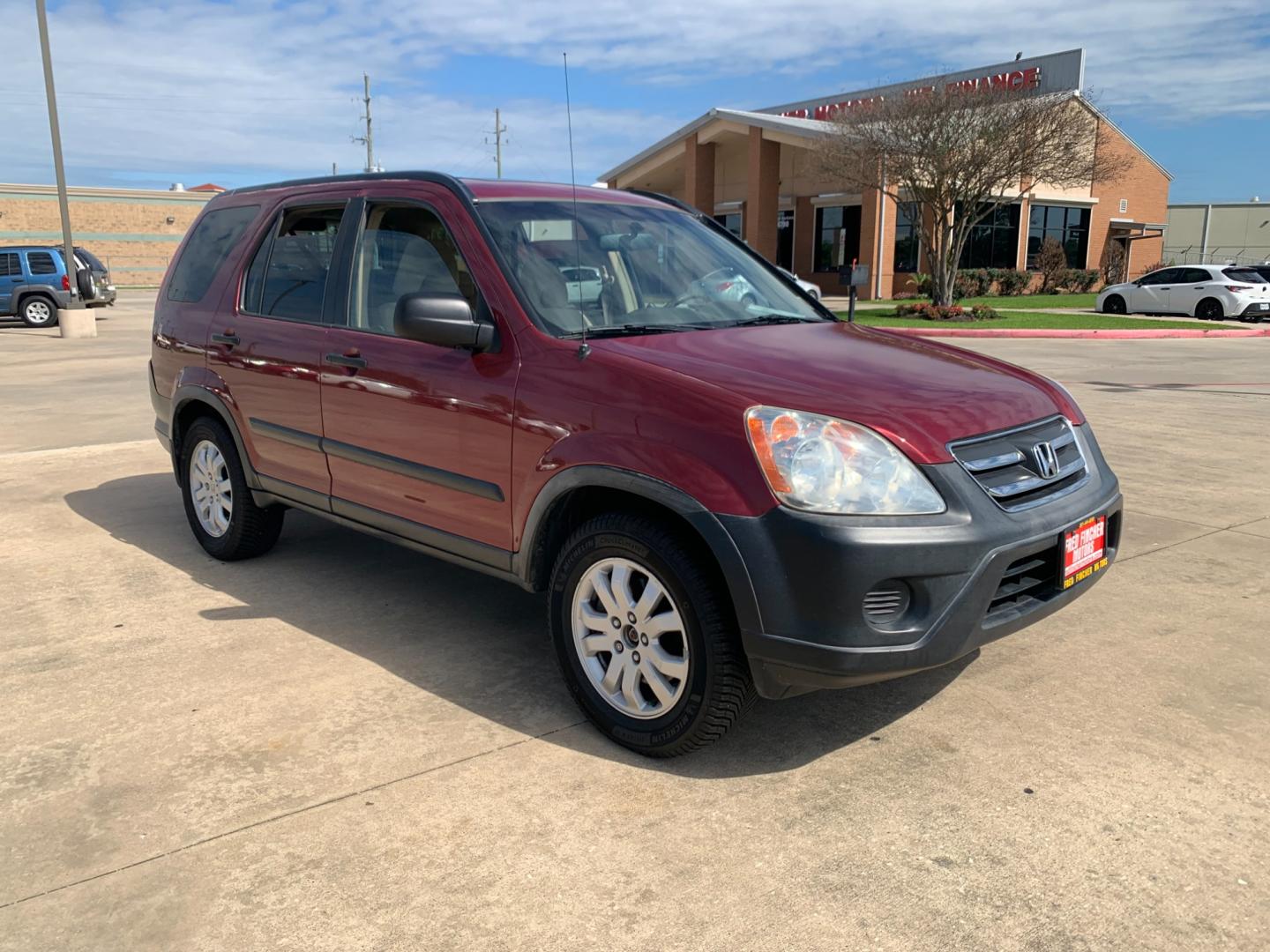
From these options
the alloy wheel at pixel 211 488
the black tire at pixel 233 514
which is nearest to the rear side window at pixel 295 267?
the black tire at pixel 233 514

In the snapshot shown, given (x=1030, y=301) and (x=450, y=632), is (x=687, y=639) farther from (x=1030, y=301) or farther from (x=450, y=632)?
(x=1030, y=301)

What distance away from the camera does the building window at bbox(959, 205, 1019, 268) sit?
1446 inches

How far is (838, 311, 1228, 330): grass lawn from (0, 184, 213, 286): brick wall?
4519 centimetres

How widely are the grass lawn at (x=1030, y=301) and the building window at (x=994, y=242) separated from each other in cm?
170

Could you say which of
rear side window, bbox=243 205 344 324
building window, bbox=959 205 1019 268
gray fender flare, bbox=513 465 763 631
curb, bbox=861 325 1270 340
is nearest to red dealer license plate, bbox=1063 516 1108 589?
gray fender flare, bbox=513 465 763 631

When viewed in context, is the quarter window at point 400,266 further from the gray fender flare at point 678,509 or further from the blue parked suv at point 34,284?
the blue parked suv at point 34,284

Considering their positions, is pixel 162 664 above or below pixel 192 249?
below

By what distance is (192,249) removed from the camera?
18.6ft

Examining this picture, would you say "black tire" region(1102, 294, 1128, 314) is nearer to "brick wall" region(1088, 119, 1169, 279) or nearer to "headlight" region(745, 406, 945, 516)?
"brick wall" region(1088, 119, 1169, 279)

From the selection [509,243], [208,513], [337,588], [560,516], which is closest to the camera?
[560,516]

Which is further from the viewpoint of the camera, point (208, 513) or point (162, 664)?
point (208, 513)

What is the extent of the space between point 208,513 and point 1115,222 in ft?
142

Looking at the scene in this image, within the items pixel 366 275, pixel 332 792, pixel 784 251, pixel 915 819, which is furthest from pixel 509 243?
pixel 784 251

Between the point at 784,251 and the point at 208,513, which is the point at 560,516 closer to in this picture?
the point at 208,513
